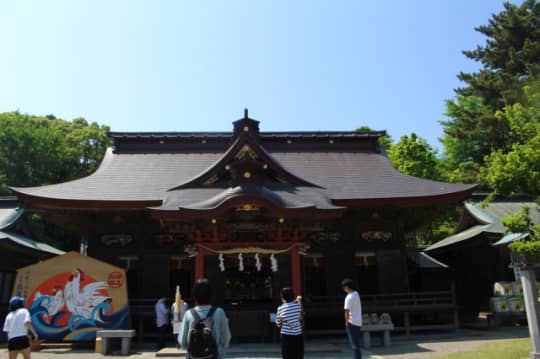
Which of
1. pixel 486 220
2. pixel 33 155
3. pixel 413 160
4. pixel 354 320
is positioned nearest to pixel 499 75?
pixel 413 160

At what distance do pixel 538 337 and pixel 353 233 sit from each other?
304 inches

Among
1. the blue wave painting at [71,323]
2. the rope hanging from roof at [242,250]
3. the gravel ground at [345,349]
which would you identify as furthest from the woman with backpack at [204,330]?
the blue wave painting at [71,323]

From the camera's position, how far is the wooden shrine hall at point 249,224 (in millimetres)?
12922

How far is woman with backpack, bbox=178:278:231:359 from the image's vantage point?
15.0ft

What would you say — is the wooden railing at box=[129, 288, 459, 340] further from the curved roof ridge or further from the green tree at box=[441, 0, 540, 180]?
the green tree at box=[441, 0, 540, 180]

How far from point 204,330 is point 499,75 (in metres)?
30.1

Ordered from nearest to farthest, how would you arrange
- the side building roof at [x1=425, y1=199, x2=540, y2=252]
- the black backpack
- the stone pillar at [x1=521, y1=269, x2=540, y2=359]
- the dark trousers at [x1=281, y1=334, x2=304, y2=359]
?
1. the black backpack
2. the dark trousers at [x1=281, y1=334, x2=304, y2=359]
3. the stone pillar at [x1=521, y1=269, x2=540, y2=359]
4. the side building roof at [x1=425, y1=199, x2=540, y2=252]

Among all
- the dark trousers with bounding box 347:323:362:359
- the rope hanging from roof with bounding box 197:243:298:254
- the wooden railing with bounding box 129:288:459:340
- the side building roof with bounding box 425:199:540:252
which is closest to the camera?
the dark trousers with bounding box 347:323:362:359

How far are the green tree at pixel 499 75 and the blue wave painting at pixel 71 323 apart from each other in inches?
857

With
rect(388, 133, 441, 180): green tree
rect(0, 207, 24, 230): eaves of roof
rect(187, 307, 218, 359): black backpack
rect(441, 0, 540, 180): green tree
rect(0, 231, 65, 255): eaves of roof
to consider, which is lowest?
rect(187, 307, 218, 359): black backpack

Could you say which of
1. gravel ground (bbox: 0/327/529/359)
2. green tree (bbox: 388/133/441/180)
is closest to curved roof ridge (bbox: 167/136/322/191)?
gravel ground (bbox: 0/327/529/359)

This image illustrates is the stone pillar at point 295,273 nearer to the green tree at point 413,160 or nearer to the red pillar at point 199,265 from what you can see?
the red pillar at point 199,265

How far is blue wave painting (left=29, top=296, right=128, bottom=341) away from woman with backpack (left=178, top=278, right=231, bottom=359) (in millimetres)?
8660

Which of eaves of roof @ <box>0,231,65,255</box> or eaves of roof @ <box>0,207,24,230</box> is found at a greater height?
eaves of roof @ <box>0,207,24,230</box>
